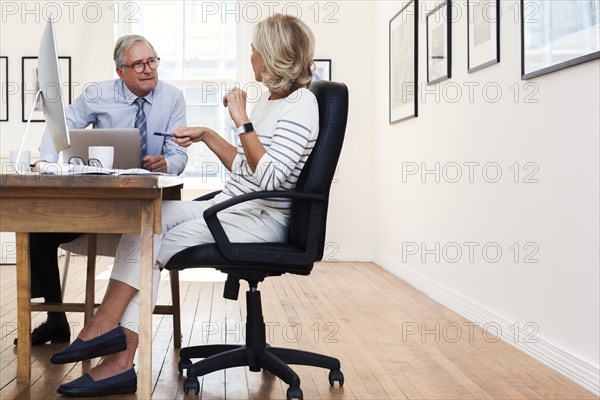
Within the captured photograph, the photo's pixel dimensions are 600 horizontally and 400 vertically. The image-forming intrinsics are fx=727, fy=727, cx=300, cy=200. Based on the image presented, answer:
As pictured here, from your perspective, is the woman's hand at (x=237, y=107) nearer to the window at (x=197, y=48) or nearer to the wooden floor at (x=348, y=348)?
the wooden floor at (x=348, y=348)

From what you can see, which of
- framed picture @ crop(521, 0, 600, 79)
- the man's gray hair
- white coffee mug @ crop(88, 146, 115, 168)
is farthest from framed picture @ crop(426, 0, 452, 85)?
white coffee mug @ crop(88, 146, 115, 168)

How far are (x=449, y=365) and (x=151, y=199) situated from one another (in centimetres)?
147

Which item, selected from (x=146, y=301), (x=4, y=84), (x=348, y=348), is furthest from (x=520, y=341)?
(x=4, y=84)

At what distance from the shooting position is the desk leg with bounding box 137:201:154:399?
75.8 inches

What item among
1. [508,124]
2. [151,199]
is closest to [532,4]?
[508,124]

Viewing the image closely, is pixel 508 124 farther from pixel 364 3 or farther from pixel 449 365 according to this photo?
pixel 364 3

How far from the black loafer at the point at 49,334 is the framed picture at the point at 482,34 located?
2.33 metres

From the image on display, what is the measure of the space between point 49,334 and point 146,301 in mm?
1417

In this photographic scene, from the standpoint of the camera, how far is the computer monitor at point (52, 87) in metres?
2.17

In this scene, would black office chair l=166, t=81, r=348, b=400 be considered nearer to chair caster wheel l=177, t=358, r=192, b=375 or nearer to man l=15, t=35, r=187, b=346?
chair caster wheel l=177, t=358, r=192, b=375

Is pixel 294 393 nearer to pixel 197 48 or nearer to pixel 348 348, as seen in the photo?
pixel 348 348

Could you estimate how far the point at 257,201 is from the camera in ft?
8.00

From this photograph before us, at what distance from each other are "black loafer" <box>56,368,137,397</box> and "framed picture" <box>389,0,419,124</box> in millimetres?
3104

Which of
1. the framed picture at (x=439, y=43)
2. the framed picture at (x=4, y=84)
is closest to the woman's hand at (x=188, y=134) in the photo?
the framed picture at (x=439, y=43)
